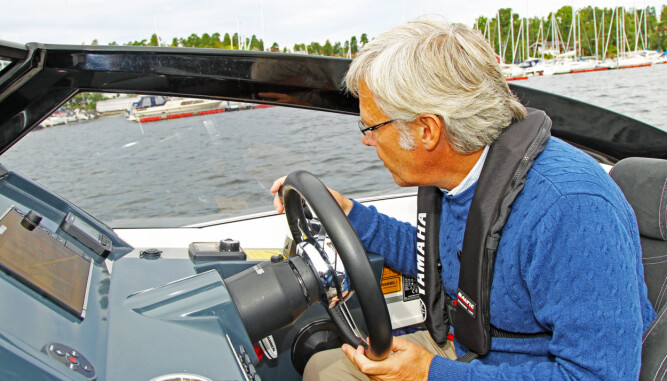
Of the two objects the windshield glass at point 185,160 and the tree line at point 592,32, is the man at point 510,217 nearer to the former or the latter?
the windshield glass at point 185,160

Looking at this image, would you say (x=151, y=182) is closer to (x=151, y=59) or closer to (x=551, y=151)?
(x=151, y=59)

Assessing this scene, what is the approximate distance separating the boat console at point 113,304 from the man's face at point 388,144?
322 mm

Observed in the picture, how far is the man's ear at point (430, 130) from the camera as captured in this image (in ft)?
3.49

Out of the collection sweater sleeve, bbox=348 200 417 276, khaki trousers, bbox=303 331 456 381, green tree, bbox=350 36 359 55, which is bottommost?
khaki trousers, bbox=303 331 456 381

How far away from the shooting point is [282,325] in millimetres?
1125

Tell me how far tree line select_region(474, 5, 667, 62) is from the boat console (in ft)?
90.9

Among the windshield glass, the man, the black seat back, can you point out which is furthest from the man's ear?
the windshield glass

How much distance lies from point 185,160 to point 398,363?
1527mm

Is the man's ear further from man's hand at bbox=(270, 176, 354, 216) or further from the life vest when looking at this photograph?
man's hand at bbox=(270, 176, 354, 216)

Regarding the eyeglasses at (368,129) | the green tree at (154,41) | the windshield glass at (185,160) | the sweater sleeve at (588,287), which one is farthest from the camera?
the windshield glass at (185,160)

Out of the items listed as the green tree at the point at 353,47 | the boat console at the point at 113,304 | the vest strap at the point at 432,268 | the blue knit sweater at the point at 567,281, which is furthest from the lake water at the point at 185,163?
the blue knit sweater at the point at 567,281

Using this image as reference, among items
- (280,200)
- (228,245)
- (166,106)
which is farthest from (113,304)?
(166,106)

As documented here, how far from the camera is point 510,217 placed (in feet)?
3.40

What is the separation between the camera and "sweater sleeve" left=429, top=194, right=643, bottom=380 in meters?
0.91
